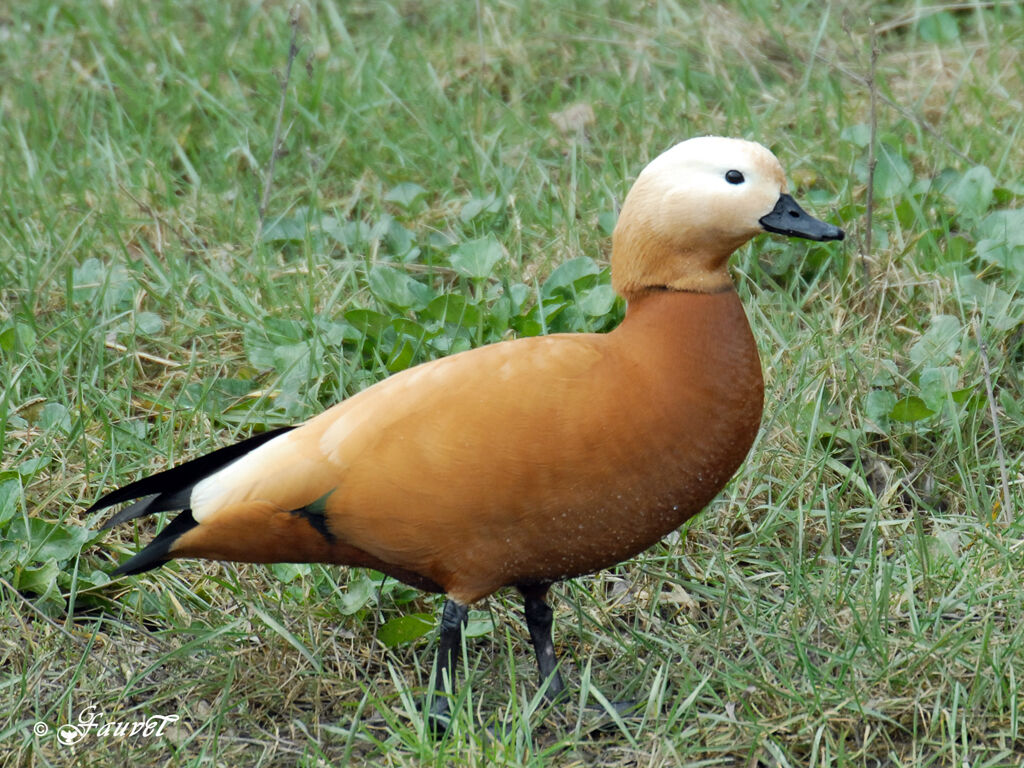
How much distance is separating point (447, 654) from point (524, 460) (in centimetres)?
55

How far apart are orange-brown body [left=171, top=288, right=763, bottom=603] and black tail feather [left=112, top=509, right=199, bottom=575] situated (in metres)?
0.03

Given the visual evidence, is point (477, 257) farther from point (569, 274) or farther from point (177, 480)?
point (177, 480)

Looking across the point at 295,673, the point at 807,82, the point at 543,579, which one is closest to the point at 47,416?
the point at 295,673

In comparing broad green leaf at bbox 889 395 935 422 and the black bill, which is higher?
the black bill

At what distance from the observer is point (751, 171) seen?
2846 millimetres

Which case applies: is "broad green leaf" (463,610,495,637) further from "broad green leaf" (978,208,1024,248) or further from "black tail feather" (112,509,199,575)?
"broad green leaf" (978,208,1024,248)

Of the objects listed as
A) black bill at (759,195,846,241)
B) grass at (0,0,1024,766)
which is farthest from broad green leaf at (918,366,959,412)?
black bill at (759,195,846,241)

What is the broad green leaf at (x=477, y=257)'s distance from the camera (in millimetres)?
4277

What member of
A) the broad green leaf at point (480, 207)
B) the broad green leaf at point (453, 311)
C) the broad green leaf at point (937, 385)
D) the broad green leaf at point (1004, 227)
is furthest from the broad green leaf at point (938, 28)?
the broad green leaf at point (453, 311)

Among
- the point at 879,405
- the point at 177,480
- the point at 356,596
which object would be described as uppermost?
the point at 177,480

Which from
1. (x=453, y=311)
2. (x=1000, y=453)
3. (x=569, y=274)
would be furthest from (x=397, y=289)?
(x=1000, y=453)

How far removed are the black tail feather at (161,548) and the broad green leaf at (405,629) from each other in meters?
0.63

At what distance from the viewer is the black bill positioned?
2.88 meters

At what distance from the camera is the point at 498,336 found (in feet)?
13.5
